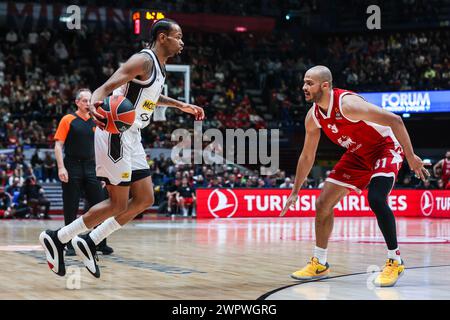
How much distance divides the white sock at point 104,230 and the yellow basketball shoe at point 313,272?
159 cm

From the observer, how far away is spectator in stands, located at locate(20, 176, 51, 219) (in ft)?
61.8

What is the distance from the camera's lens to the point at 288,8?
114ft

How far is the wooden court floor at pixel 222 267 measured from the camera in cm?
608

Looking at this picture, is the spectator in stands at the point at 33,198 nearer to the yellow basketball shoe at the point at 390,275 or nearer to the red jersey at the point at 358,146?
the red jersey at the point at 358,146

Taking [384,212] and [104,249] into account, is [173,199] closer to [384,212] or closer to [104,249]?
[104,249]

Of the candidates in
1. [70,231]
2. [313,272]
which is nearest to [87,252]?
[70,231]

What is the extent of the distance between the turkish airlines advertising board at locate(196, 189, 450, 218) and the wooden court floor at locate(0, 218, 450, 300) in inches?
214

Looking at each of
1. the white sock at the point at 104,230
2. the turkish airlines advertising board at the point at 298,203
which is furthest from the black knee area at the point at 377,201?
the turkish airlines advertising board at the point at 298,203

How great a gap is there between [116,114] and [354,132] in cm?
209

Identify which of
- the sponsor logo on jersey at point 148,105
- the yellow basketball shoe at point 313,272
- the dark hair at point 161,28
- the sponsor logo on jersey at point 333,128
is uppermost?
the dark hair at point 161,28

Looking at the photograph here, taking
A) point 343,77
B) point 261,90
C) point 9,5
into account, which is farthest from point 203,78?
point 9,5

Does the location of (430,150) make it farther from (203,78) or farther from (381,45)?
(203,78)

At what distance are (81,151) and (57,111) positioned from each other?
15.8 meters

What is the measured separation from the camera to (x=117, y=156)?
6559 millimetres
